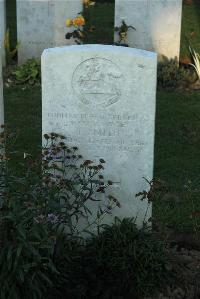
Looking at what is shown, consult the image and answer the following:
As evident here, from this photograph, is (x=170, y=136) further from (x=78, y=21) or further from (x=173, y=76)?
(x=78, y=21)

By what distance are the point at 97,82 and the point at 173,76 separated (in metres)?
5.25

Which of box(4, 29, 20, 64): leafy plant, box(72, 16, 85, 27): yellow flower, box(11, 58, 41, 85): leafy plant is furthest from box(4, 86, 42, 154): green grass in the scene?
box(4, 29, 20, 64): leafy plant

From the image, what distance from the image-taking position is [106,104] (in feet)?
15.3

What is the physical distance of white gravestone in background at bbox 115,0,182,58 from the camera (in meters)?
10.2

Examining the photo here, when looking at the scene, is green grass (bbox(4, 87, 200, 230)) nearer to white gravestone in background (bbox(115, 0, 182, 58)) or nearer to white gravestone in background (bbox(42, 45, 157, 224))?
white gravestone in background (bbox(42, 45, 157, 224))

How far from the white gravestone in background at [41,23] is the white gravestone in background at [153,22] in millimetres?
785

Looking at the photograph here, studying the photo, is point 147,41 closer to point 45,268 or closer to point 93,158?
point 93,158

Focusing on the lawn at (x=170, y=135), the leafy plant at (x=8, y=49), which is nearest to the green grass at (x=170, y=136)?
the lawn at (x=170, y=135)

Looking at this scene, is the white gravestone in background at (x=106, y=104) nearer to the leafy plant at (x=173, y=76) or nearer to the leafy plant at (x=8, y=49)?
the leafy plant at (x=173, y=76)

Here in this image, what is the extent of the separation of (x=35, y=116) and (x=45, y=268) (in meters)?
4.35

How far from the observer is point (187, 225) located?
5418 mm

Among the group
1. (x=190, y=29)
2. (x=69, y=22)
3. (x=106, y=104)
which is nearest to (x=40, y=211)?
(x=106, y=104)

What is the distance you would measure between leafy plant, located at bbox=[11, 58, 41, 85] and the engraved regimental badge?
4.98 meters

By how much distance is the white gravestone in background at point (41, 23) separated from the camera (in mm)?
10375
